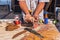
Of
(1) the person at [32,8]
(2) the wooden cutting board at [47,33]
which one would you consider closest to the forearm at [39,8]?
(1) the person at [32,8]

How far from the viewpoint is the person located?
1.14 meters

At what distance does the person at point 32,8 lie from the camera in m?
1.14

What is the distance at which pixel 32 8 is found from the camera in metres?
1.27

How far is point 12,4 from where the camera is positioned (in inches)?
87.1

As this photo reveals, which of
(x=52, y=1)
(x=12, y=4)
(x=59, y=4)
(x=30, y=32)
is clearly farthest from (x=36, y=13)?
(x=12, y=4)

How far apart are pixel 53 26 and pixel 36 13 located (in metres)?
0.17

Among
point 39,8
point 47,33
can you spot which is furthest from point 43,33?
point 39,8

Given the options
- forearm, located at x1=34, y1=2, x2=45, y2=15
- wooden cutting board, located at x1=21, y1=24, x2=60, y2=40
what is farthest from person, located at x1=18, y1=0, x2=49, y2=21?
wooden cutting board, located at x1=21, y1=24, x2=60, y2=40

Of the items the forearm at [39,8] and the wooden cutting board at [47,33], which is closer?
the wooden cutting board at [47,33]

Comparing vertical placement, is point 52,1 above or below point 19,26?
above

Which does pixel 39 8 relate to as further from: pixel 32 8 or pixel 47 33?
pixel 47 33

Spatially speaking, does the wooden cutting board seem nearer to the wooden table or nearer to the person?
the wooden table

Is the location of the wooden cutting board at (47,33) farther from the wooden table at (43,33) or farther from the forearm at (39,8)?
the forearm at (39,8)

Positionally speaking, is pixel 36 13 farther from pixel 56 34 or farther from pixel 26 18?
pixel 56 34
